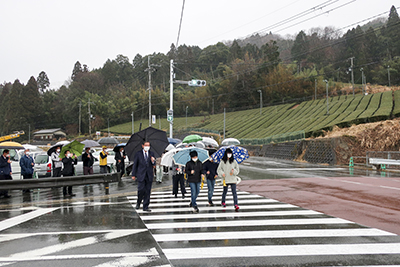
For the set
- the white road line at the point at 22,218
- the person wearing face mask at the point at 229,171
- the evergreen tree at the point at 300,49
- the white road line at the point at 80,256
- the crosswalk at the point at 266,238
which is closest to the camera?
the crosswalk at the point at 266,238

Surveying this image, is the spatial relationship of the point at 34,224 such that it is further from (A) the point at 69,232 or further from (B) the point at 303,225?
(B) the point at 303,225

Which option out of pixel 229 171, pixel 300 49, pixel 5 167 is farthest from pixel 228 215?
pixel 300 49

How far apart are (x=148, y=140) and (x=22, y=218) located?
5454 millimetres

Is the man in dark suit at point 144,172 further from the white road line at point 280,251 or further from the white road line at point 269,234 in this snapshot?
the white road line at point 280,251

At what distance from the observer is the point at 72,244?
6.20 metres

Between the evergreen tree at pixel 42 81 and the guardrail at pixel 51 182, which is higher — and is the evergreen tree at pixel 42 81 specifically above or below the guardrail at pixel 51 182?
above

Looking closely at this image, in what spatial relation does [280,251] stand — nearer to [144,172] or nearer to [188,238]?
[188,238]

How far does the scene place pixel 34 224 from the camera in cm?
810

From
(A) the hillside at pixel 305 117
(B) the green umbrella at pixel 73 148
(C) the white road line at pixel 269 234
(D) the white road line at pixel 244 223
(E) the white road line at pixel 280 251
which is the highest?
(A) the hillside at pixel 305 117

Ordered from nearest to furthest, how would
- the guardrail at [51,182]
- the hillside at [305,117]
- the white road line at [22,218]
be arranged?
the white road line at [22,218] < the guardrail at [51,182] < the hillside at [305,117]

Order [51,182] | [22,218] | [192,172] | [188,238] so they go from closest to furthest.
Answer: [188,238] < [22,218] < [192,172] < [51,182]

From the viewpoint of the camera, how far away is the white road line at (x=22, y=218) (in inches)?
318

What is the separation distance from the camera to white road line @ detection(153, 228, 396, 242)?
21.5 ft

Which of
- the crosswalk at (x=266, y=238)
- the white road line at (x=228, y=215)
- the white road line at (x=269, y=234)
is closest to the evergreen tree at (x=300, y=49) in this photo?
the white road line at (x=228, y=215)
